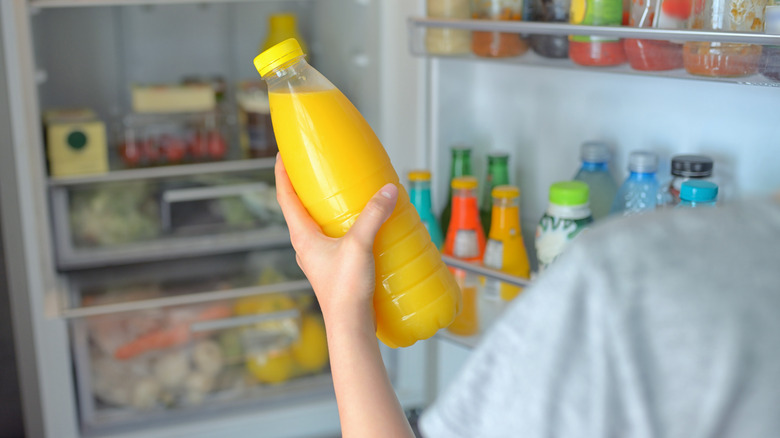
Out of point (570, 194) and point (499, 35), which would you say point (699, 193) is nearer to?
point (570, 194)

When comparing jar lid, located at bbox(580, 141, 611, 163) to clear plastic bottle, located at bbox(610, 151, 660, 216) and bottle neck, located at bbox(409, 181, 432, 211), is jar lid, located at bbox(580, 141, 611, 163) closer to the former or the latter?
clear plastic bottle, located at bbox(610, 151, 660, 216)

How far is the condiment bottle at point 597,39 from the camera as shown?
991 millimetres

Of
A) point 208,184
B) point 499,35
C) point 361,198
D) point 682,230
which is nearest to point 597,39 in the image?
point 499,35

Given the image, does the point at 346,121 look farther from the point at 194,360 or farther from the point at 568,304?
the point at 194,360

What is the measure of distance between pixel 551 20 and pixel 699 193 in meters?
0.34

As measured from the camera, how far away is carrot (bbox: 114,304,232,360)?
63.1 inches

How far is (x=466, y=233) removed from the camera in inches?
49.0

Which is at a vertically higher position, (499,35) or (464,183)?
(499,35)

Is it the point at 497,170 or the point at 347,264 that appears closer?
the point at 347,264

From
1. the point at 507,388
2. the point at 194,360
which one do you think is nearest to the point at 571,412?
the point at 507,388

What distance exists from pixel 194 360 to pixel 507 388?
143 cm

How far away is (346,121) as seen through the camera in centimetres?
77

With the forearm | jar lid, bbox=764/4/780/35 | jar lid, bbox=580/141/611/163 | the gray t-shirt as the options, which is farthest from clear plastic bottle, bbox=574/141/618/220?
the gray t-shirt

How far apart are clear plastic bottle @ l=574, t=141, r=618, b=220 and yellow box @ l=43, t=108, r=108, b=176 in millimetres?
973
